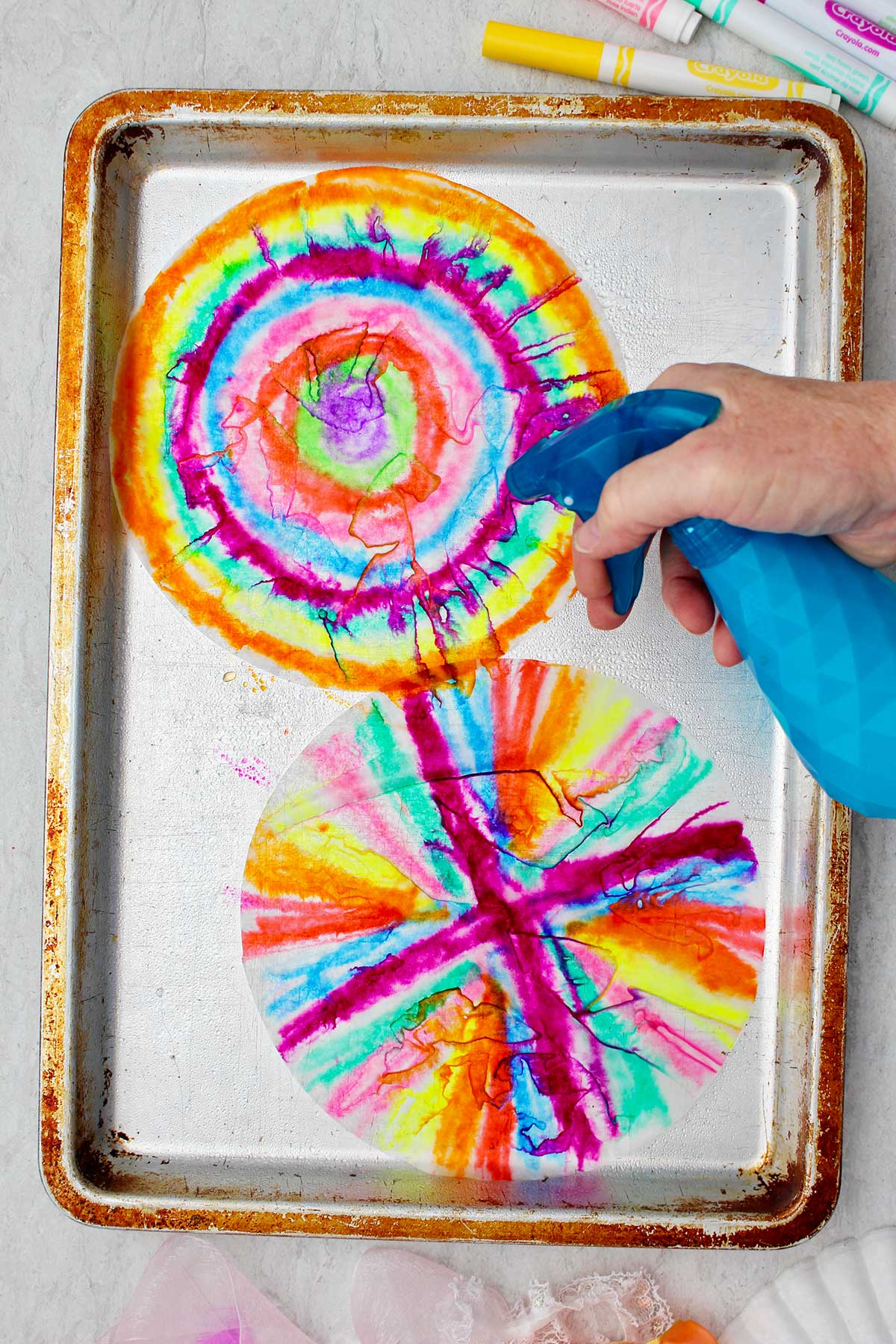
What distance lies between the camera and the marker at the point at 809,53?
2.05 feet

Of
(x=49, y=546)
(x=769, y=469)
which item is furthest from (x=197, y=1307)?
(x=769, y=469)

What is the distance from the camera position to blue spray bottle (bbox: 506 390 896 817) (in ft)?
1.46

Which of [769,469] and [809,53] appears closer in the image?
[769,469]

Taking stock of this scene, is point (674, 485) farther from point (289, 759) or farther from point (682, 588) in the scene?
point (289, 759)

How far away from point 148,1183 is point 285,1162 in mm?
96

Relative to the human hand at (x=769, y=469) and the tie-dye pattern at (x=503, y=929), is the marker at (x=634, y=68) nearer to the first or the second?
the human hand at (x=769, y=469)

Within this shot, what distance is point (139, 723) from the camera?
2.12ft

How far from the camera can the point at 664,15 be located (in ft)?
2.06

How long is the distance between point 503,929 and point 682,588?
260 millimetres

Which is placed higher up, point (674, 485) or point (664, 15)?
point (664, 15)

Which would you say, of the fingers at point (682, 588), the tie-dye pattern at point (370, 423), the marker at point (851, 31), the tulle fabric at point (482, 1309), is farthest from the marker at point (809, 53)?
the tulle fabric at point (482, 1309)

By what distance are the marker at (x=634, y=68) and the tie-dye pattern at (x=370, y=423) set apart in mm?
105

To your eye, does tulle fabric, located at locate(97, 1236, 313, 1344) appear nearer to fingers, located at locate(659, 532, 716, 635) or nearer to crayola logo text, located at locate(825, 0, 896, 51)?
fingers, located at locate(659, 532, 716, 635)

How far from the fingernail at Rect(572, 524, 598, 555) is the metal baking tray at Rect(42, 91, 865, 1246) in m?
0.15
